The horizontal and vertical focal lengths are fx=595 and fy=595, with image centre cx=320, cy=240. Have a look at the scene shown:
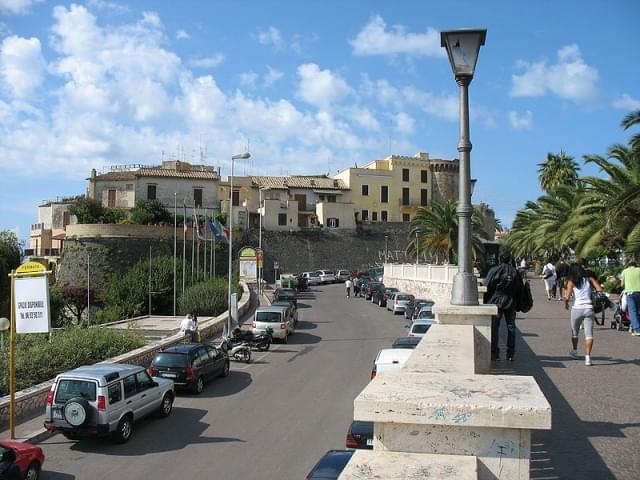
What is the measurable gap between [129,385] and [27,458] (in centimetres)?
378

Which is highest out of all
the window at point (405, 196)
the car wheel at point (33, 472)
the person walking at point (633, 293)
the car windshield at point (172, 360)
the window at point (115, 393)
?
the window at point (405, 196)

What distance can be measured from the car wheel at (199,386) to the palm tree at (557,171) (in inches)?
1850

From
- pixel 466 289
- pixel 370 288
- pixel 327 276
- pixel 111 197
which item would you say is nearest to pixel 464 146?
pixel 466 289

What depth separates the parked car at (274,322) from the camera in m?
26.3

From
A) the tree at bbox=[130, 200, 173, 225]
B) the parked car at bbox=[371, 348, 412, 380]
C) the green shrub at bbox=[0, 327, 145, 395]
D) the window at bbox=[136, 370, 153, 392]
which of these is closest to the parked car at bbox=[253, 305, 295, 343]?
the green shrub at bbox=[0, 327, 145, 395]

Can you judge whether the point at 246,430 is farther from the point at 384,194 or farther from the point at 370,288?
the point at 384,194

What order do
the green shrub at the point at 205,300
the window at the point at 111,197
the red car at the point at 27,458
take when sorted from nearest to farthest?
the red car at the point at 27,458 → the green shrub at the point at 205,300 → the window at the point at 111,197

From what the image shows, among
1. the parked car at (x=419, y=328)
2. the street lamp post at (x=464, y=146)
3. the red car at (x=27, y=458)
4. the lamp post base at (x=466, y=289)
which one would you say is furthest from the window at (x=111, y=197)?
the lamp post base at (x=466, y=289)

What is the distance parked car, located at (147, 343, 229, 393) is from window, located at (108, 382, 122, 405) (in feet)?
12.5

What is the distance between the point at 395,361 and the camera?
46.3 ft

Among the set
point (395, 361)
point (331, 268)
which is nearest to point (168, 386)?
point (395, 361)

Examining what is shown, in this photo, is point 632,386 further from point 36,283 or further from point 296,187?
point 296,187

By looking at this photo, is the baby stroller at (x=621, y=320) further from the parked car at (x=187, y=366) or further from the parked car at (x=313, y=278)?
the parked car at (x=313, y=278)

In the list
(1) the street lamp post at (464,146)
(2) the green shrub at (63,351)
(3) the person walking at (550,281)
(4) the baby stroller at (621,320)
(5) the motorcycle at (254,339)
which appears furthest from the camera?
(3) the person walking at (550,281)
